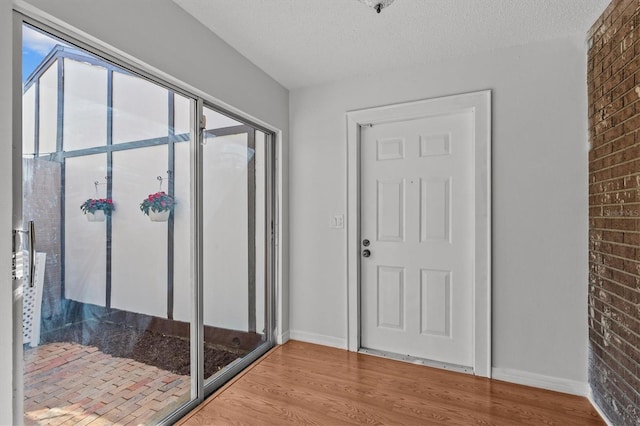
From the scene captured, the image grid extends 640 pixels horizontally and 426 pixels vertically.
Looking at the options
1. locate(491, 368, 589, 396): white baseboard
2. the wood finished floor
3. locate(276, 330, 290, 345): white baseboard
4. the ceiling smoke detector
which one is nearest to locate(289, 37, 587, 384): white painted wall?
locate(491, 368, 589, 396): white baseboard

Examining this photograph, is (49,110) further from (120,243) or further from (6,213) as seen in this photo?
(120,243)

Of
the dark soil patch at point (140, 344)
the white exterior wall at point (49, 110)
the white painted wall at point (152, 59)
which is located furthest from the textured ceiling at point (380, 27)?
the dark soil patch at point (140, 344)

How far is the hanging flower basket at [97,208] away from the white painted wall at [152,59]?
0.34m

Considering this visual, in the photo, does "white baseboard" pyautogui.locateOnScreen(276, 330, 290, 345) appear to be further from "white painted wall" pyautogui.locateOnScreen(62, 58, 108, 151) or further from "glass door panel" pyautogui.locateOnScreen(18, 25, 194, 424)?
"white painted wall" pyautogui.locateOnScreen(62, 58, 108, 151)

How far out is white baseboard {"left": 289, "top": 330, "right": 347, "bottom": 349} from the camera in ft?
9.44

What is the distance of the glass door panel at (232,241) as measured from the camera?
2.23m

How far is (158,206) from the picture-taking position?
1877 millimetres

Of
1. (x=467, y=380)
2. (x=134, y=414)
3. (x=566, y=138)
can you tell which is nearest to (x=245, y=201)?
(x=134, y=414)

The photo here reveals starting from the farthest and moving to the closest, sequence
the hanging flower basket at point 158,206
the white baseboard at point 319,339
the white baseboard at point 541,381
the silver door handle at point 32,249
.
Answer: the white baseboard at point 319,339 < the white baseboard at point 541,381 < the hanging flower basket at point 158,206 < the silver door handle at point 32,249

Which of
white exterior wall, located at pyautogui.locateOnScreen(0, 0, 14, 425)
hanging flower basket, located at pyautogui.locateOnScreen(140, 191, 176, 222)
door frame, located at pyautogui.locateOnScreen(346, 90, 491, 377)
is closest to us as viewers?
white exterior wall, located at pyautogui.locateOnScreen(0, 0, 14, 425)

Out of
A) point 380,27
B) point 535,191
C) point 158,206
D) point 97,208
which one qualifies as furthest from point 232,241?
point 535,191

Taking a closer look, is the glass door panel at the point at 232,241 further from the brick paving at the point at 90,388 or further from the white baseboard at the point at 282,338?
the brick paving at the point at 90,388

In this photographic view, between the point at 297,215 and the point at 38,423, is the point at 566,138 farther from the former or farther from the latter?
the point at 38,423

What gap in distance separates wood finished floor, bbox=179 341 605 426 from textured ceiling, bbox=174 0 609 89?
2.51 m
